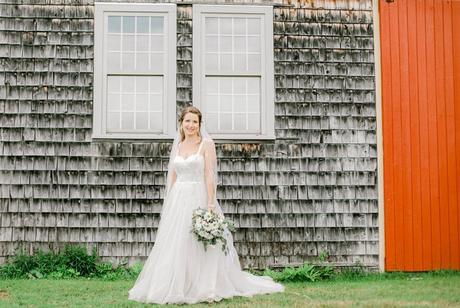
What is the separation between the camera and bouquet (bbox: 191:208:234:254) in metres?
6.44

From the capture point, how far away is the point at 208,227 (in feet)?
21.1

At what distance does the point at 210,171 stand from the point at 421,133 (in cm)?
337

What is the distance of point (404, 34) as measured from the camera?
8.88 meters

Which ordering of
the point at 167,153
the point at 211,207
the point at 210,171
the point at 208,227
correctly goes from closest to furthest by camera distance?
the point at 208,227 < the point at 211,207 < the point at 210,171 < the point at 167,153

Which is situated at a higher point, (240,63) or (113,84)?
(240,63)

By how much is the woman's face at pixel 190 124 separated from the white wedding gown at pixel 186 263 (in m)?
0.23

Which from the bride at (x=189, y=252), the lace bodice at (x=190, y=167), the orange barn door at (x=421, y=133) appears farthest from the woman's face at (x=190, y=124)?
the orange barn door at (x=421, y=133)

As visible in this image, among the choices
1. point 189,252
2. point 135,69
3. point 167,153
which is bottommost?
point 189,252

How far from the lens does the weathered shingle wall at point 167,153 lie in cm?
848

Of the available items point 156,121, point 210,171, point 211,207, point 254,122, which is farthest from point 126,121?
point 211,207

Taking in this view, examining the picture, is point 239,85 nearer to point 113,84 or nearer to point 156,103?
point 156,103

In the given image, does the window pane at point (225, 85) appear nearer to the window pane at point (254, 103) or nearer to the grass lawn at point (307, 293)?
the window pane at point (254, 103)

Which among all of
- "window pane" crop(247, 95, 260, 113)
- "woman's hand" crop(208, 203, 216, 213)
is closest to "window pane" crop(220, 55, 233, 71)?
"window pane" crop(247, 95, 260, 113)

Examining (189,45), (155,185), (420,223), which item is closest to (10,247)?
(155,185)
